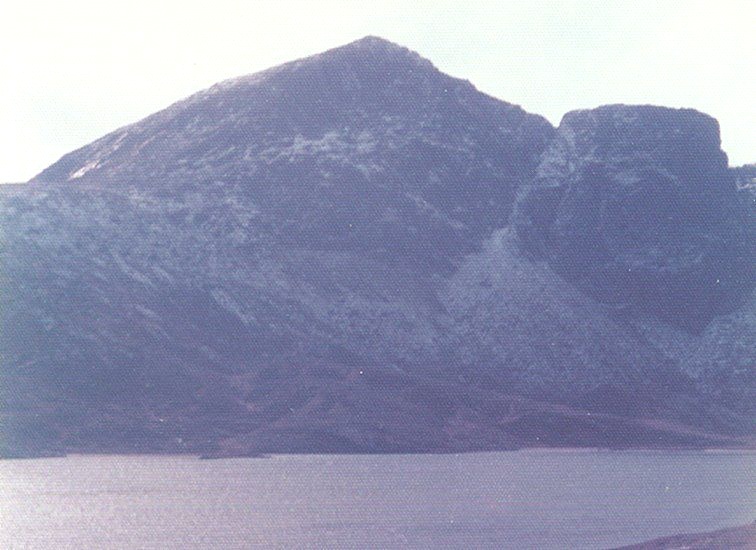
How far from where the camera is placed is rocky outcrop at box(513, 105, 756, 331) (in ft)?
550

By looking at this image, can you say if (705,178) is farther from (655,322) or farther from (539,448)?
(539,448)

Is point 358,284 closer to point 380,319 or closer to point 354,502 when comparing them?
point 380,319

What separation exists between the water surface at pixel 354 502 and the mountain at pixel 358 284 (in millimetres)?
16891

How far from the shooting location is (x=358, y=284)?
6053 inches

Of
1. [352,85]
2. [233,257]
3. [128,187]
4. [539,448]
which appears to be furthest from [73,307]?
[352,85]

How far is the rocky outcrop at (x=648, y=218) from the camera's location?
168m

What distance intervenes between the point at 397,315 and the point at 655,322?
128ft

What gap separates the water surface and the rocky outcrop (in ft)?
213

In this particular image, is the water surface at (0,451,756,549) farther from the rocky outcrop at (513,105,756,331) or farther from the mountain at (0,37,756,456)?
the rocky outcrop at (513,105,756,331)

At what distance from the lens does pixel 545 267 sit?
544 feet

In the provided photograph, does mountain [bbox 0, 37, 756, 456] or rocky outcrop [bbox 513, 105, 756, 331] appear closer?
mountain [bbox 0, 37, 756, 456]

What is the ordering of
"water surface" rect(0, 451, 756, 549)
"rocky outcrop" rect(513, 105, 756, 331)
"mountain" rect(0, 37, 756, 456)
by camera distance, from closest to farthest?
"water surface" rect(0, 451, 756, 549)
"mountain" rect(0, 37, 756, 456)
"rocky outcrop" rect(513, 105, 756, 331)

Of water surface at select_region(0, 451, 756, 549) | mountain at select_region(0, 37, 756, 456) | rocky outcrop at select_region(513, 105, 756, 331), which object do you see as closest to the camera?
water surface at select_region(0, 451, 756, 549)

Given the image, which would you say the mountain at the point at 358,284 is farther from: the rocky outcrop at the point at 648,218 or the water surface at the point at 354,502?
the water surface at the point at 354,502
